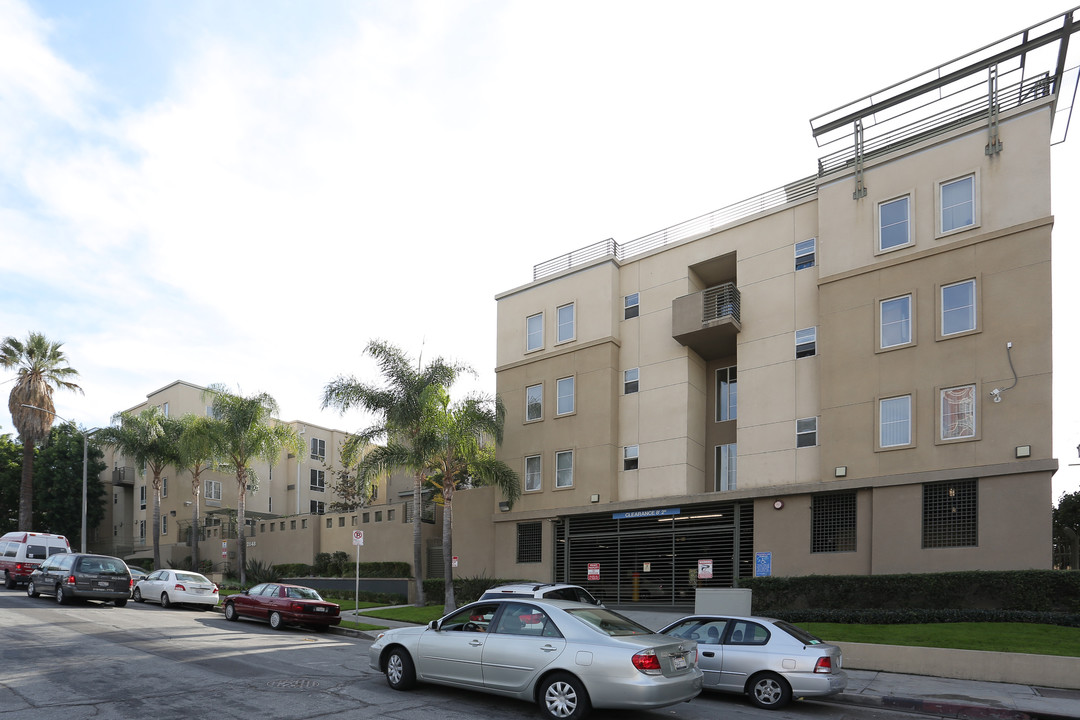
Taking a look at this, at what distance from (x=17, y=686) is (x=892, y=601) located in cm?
1855

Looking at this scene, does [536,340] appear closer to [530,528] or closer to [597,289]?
[597,289]

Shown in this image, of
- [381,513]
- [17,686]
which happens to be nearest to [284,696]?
[17,686]

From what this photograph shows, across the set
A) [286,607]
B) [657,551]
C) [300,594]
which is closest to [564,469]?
[657,551]

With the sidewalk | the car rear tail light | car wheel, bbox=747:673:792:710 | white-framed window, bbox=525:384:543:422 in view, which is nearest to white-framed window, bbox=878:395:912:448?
the sidewalk

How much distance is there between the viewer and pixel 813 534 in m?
23.4

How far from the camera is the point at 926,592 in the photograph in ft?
65.2

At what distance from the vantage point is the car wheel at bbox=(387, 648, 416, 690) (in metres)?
11.2

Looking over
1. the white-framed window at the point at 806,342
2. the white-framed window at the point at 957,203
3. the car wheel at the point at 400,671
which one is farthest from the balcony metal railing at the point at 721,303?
the car wheel at the point at 400,671

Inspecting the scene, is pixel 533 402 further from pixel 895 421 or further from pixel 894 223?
pixel 894 223

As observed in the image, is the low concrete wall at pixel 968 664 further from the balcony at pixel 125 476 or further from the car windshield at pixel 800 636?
the balcony at pixel 125 476

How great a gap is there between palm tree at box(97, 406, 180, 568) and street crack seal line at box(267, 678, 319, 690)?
118ft

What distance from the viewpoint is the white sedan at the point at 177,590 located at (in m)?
25.2

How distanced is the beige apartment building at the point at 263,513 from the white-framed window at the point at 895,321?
66.1 feet

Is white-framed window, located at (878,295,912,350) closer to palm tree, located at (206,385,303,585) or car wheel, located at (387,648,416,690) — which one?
car wheel, located at (387,648,416,690)
